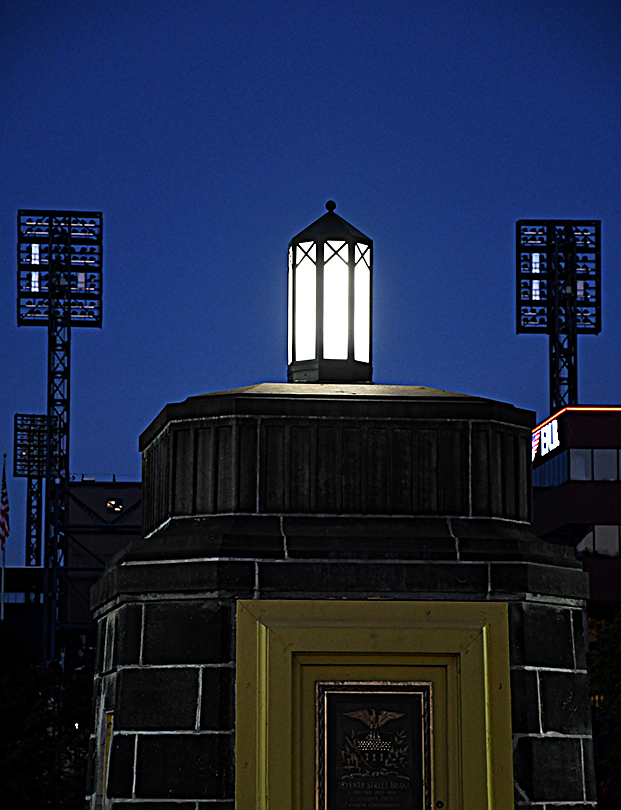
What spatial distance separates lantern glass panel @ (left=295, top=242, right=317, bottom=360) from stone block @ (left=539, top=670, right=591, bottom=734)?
11.0 feet

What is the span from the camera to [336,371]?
10711 millimetres

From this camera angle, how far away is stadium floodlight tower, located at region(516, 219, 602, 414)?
6669 cm

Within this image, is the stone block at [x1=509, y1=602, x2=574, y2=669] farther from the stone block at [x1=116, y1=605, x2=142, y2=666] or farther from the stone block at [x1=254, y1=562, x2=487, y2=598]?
the stone block at [x1=116, y1=605, x2=142, y2=666]

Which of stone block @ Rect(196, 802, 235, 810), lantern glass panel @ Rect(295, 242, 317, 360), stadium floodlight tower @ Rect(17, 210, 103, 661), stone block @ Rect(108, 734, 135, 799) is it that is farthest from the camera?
stadium floodlight tower @ Rect(17, 210, 103, 661)

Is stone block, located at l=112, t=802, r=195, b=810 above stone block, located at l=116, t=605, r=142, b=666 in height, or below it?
below

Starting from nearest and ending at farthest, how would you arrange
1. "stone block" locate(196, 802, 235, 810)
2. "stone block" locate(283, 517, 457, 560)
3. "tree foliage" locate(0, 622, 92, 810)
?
"stone block" locate(196, 802, 235, 810) < "stone block" locate(283, 517, 457, 560) < "tree foliage" locate(0, 622, 92, 810)

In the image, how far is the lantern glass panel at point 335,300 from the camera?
10719 millimetres

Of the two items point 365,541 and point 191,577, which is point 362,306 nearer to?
point 365,541

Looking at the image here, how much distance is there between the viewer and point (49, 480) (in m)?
53.2

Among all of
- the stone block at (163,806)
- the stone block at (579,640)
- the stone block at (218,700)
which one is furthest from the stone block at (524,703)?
the stone block at (163,806)

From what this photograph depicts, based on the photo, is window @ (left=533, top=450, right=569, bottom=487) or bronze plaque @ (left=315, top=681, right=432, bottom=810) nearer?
bronze plaque @ (left=315, top=681, right=432, bottom=810)

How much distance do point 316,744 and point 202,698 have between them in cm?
85

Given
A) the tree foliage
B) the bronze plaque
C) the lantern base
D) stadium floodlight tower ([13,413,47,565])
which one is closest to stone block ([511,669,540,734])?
the bronze plaque

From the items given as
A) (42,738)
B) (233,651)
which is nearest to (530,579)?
(233,651)
